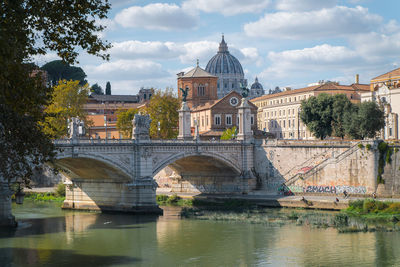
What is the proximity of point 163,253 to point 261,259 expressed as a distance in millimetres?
4808

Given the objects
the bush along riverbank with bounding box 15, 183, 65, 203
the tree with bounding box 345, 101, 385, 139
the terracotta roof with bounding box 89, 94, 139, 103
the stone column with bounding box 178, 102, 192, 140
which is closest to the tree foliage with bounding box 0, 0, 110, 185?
the stone column with bounding box 178, 102, 192, 140

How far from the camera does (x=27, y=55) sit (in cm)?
1589

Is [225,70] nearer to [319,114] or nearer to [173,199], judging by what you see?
[319,114]

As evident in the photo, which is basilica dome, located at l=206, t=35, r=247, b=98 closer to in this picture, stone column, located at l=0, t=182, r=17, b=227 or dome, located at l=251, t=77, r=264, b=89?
dome, located at l=251, t=77, r=264, b=89

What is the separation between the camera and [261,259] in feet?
97.7

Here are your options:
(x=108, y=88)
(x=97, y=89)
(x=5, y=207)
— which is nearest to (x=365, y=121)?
(x=5, y=207)

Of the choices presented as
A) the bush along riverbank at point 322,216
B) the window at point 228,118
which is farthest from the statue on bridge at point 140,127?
the window at point 228,118

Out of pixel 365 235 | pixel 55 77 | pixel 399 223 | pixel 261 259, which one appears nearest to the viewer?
pixel 261 259

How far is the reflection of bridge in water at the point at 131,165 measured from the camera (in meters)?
44.1

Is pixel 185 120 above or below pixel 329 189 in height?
above

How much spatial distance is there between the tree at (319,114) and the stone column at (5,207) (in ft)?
109

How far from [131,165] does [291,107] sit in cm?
5383

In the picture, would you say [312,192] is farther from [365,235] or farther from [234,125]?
[234,125]

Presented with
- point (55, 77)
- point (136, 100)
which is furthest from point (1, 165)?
point (136, 100)
